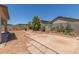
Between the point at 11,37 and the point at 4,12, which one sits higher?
the point at 4,12

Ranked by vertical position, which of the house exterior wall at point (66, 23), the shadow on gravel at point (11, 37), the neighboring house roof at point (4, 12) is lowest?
the shadow on gravel at point (11, 37)

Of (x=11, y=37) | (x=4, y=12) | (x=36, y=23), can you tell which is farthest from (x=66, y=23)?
(x=4, y=12)

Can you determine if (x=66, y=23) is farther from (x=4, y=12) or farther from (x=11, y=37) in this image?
(x=4, y=12)

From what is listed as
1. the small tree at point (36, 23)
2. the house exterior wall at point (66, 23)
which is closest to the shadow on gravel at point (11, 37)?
the small tree at point (36, 23)

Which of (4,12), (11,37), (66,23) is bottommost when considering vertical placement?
(11,37)

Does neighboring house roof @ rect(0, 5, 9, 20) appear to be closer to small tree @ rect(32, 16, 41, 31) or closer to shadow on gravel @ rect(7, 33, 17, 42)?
shadow on gravel @ rect(7, 33, 17, 42)

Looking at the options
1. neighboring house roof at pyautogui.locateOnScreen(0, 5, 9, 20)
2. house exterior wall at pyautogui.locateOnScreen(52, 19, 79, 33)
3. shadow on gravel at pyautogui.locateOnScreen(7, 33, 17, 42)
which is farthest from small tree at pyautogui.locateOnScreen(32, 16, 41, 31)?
neighboring house roof at pyautogui.locateOnScreen(0, 5, 9, 20)

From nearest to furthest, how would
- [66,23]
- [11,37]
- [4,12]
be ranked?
[4,12] → [11,37] → [66,23]

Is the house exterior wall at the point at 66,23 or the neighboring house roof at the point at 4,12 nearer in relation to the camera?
the neighboring house roof at the point at 4,12

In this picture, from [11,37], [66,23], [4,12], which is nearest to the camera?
[4,12]

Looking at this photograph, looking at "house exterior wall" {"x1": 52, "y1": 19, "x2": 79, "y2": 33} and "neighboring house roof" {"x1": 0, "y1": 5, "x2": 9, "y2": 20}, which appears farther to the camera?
"house exterior wall" {"x1": 52, "y1": 19, "x2": 79, "y2": 33}

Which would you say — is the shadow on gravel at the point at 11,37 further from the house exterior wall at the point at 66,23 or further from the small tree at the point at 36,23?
the house exterior wall at the point at 66,23
